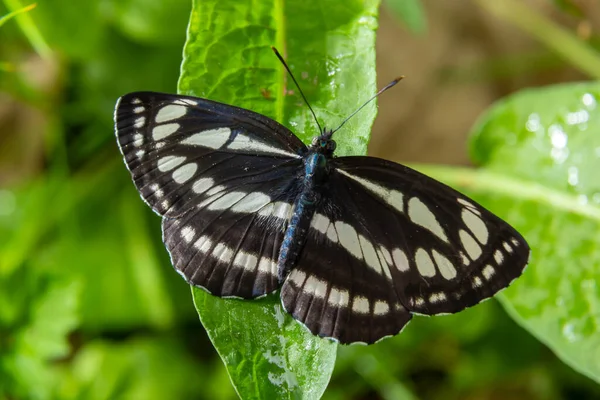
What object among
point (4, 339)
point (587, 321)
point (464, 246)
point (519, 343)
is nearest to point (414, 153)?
point (519, 343)

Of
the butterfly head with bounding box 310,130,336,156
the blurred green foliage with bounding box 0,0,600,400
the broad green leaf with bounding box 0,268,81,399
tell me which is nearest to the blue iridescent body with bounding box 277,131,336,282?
the butterfly head with bounding box 310,130,336,156

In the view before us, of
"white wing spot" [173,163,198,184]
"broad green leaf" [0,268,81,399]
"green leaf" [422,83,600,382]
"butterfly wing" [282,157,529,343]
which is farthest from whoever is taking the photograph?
"broad green leaf" [0,268,81,399]

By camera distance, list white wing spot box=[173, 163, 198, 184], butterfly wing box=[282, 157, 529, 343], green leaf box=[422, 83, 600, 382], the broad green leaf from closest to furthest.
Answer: butterfly wing box=[282, 157, 529, 343], white wing spot box=[173, 163, 198, 184], green leaf box=[422, 83, 600, 382], the broad green leaf

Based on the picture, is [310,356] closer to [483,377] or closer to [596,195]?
[596,195]

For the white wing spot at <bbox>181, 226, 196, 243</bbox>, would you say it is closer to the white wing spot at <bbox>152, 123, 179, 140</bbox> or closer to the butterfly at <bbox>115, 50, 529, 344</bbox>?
the butterfly at <bbox>115, 50, 529, 344</bbox>

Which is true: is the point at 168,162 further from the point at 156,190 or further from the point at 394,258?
Result: the point at 394,258

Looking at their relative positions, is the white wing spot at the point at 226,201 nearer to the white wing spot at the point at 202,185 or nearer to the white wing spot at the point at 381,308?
the white wing spot at the point at 202,185
